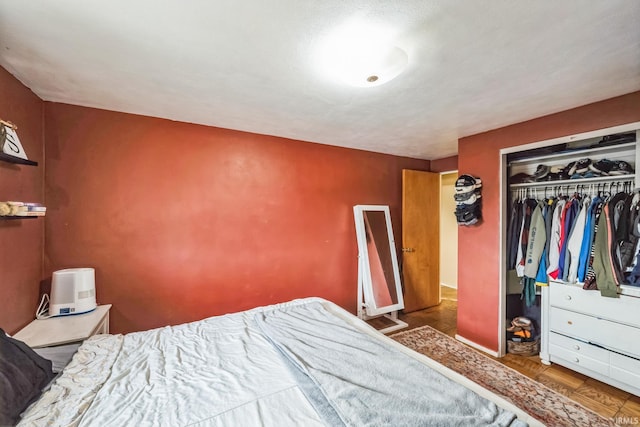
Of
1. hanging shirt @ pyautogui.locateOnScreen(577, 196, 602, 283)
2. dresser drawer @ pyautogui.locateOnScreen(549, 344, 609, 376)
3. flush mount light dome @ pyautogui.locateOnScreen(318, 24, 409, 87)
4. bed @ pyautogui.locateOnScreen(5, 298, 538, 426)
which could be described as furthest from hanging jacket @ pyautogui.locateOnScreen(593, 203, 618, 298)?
flush mount light dome @ pyautogui.locateOnScreen(318, 24, 409, 87)

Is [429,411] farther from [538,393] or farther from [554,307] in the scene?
[554,307]

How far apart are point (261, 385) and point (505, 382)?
2.19 meters

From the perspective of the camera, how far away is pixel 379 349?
1.43m

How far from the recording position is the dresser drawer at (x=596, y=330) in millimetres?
1990

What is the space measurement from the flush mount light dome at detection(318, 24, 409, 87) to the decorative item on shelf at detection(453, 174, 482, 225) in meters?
1.83

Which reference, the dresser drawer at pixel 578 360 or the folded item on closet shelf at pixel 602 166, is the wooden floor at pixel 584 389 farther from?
the folded item on closet shelf at pixel 602 166

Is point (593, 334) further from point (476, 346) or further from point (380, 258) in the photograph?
point (380, 258)

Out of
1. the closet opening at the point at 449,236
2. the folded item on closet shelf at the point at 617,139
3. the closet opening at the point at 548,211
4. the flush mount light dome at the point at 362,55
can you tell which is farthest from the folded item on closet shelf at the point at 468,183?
the closet opening at the point at 449,236

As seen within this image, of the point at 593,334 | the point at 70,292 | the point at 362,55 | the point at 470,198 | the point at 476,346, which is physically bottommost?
the point at 476,346

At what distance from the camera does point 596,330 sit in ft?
7.08

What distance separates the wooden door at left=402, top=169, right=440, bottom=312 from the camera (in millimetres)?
3783

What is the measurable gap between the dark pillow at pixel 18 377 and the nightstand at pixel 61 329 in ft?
1.15

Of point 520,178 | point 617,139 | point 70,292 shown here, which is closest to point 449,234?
point 520,178

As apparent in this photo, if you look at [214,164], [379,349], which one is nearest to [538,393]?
[379,349]
